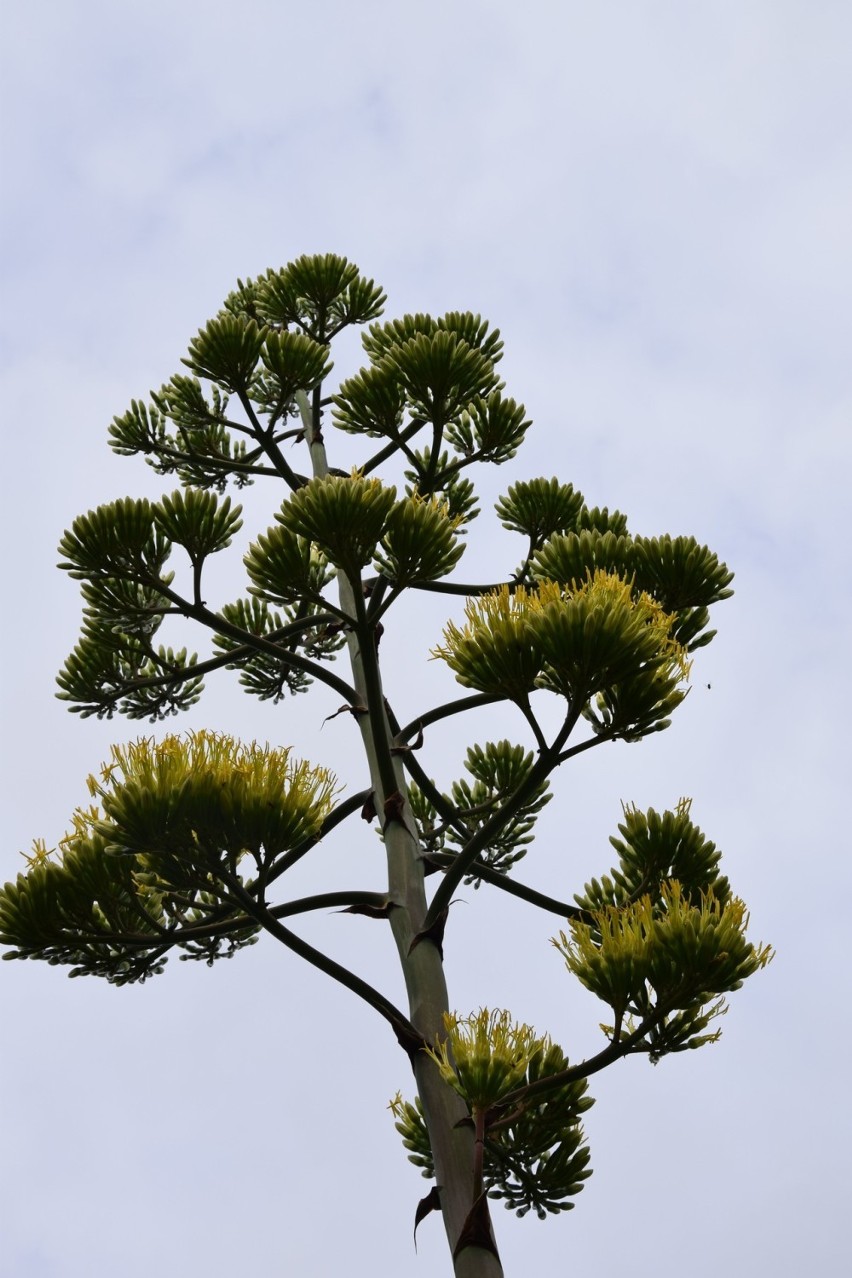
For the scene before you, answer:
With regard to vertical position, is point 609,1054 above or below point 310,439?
below

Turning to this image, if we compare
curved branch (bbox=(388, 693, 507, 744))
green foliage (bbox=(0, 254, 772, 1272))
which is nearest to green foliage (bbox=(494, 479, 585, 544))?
green foliage (bbox=(0, 254, 772, 1272))

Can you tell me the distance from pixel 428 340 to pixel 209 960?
308 cm

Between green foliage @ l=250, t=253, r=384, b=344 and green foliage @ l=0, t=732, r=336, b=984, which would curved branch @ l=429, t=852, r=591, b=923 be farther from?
green foliage @ l=250, t=253, r=384, b=344

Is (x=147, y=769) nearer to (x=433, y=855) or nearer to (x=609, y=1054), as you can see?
(x=433, y=855)

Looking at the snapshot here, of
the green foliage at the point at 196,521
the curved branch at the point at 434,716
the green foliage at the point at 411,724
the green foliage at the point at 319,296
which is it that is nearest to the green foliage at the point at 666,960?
the green foliage at the point at 411,724

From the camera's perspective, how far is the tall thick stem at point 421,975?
4.31 meters

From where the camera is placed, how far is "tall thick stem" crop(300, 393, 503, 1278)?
431 cm

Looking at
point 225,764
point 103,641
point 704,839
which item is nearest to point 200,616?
point 103,641

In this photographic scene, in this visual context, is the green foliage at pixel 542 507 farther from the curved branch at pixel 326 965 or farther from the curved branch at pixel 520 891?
the curved branch at pixel 326 965

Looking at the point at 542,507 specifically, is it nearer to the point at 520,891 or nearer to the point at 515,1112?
the point at 520,891

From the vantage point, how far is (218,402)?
279 inches

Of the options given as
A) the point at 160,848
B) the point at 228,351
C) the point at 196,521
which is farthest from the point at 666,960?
the point at 228,351

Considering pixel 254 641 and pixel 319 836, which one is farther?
pixel 254 641

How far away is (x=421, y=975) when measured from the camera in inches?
189
